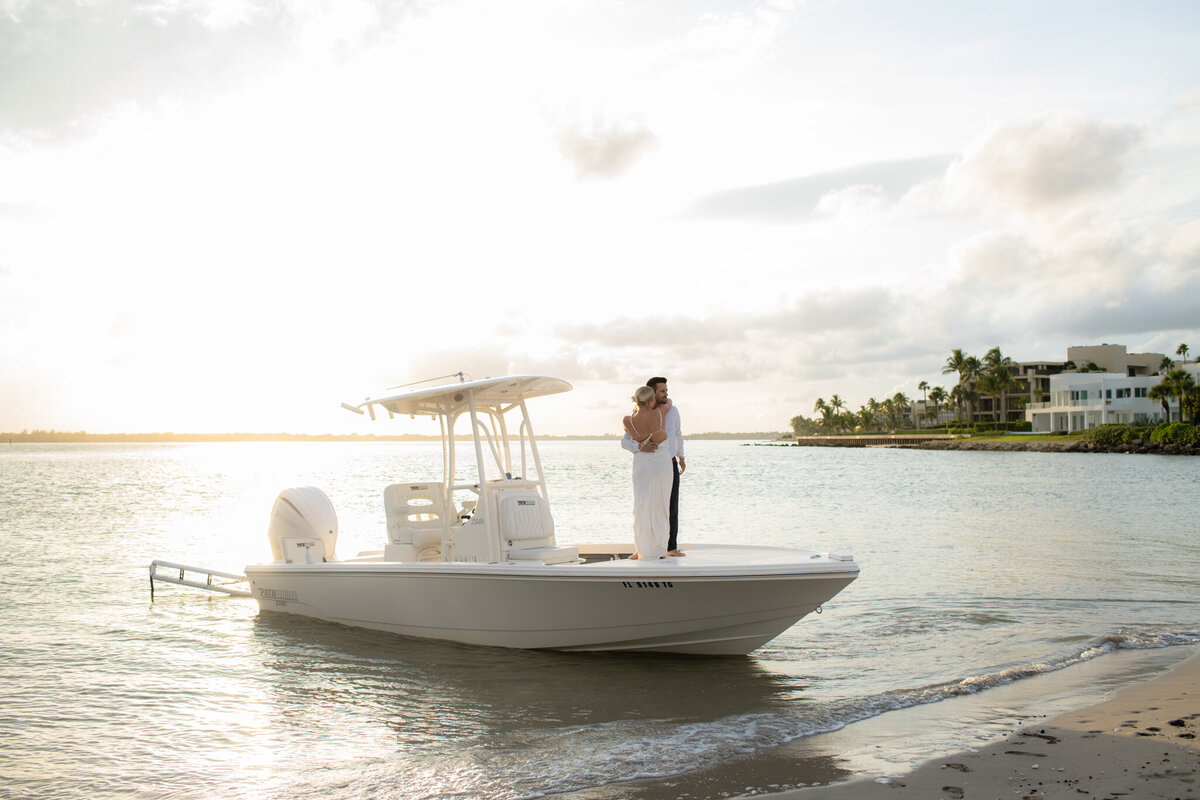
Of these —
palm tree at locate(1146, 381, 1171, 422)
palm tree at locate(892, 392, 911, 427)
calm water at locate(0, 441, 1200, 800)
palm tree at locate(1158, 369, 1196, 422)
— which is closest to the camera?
calm water at locate(0, 441, 1200, 800)

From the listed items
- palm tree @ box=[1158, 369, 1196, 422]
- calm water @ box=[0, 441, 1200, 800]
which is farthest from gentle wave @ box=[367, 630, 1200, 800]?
palm tree @ box=[1158, 369, 1196, 422]

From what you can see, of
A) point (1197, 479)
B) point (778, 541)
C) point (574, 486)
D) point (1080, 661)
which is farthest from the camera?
point (574, 486)

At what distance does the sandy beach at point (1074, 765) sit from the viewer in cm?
486

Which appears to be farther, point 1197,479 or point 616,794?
point 1197,479

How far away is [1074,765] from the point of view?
17.2 feet

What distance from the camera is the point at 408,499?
10.2 metres

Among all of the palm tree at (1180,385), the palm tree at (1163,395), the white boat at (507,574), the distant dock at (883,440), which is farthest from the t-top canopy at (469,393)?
the distant dock at (883,440)

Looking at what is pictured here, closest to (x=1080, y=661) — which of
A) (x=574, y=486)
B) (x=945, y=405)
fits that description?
(x=574, y=486)

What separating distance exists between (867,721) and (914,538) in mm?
14099

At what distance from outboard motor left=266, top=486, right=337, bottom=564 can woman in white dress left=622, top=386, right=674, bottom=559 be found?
14.5ft

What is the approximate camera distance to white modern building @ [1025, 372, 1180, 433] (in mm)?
89312

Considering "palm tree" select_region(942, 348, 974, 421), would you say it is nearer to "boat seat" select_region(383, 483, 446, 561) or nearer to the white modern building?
the white modern building

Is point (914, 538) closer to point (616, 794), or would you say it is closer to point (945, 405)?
point (616, 794)

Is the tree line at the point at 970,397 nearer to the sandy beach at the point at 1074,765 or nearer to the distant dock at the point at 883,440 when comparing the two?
the distant dock at the point at 883,440
